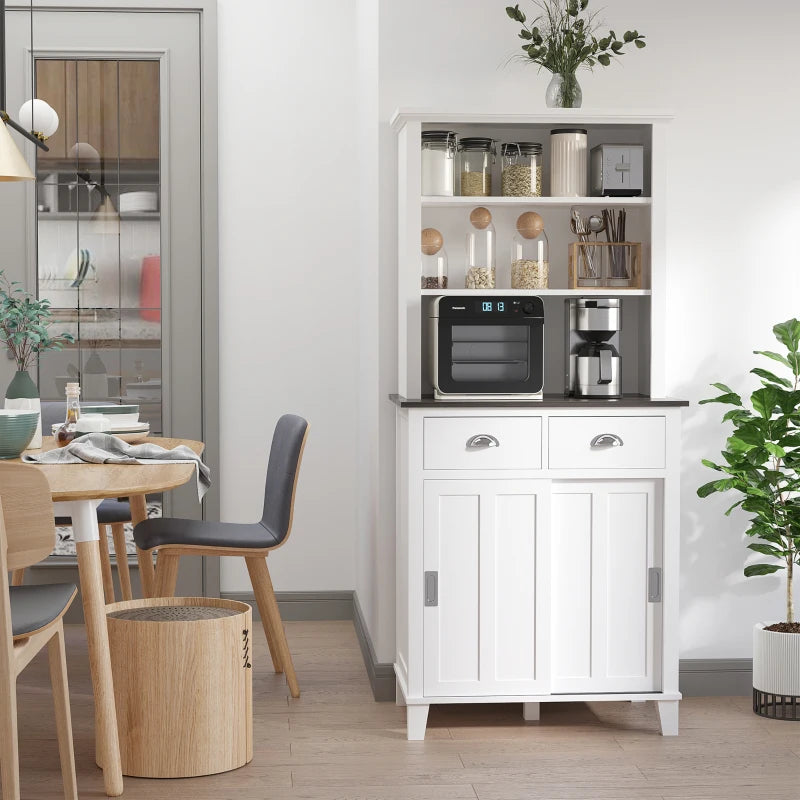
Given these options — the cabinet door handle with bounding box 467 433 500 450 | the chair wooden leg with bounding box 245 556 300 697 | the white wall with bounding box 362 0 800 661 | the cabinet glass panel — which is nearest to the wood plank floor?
the chair wooden leg with bounding box 245 556 300 697

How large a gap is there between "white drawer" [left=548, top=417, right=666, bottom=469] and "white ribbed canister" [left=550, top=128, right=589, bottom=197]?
0.70 m

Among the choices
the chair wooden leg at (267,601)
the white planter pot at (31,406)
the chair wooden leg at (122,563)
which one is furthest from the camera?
the chair wooden leg at (122,563)

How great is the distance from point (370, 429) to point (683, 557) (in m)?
1.16

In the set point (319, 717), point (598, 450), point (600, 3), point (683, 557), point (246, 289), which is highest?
point (600, 3)

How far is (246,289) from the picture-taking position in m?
4.48

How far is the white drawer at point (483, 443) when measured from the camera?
307 centimetres

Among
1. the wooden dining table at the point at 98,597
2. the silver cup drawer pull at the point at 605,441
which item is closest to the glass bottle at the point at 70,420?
the wooden dining table at the point at 98,597

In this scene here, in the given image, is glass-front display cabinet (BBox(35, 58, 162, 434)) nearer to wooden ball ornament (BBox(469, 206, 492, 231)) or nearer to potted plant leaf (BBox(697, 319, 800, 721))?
wooden ball ornament (BBox(469, 206, 492, 231))

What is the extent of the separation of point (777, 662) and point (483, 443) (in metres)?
1.15

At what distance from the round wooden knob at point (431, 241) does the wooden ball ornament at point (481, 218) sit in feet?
0.38

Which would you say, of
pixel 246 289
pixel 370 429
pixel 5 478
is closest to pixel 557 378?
pixel 370 429

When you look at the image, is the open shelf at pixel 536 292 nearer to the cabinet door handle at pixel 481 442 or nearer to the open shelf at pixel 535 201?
the open shelf at pixel 535 201

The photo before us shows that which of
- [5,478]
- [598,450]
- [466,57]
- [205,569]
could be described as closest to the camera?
[5,478]

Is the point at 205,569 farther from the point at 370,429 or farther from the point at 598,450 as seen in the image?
the point at 598,450
